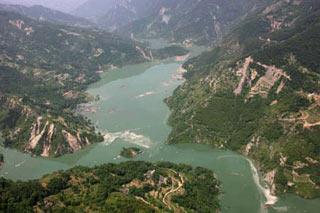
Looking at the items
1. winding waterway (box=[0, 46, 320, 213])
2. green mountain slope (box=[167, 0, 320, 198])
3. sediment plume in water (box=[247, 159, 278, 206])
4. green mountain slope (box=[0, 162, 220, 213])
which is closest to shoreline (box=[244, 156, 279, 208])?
sediment plume in water (box=[247, 159, 278, 206])

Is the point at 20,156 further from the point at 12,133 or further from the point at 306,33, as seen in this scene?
the point at 306,33

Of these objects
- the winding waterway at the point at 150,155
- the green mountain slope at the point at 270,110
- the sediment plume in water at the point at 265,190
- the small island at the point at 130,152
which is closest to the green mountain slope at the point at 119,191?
the winding waterway at the point at 150,155

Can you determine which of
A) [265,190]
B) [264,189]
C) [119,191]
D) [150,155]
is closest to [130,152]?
[150,155]

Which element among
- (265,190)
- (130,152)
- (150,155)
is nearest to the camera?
(265,190)

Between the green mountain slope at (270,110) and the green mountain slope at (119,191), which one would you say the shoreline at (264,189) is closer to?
the green mountain slope at (270,110)

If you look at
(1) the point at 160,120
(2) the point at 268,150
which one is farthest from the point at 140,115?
(2) the point at 268,150

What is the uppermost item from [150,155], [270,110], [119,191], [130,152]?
[270,110]

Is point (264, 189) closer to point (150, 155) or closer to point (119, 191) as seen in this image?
point (119, 191)

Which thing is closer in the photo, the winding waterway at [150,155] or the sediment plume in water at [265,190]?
the sediment plume in water at [265,190]
